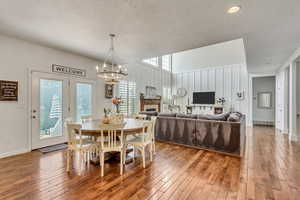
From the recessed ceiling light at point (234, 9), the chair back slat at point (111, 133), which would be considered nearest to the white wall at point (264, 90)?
the recessed ceiling light at point (234, 9)

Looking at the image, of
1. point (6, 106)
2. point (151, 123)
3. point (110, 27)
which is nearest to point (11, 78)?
point (6, 106)

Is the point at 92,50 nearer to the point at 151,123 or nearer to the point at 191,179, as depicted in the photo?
the point at 151,123

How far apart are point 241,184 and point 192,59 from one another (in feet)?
27.4

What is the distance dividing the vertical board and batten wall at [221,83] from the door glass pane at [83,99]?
20.6ft

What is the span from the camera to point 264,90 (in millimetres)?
8219

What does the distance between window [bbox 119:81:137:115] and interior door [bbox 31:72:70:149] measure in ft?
6.95

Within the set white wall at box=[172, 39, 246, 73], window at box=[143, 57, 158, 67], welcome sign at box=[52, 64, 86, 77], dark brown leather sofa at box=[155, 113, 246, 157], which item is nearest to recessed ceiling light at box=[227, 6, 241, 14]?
dark brown leather sofa at box=[155, 113, 246, 157]

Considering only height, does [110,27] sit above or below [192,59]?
below

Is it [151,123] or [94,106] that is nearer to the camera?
[151,123]

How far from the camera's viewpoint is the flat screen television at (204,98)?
8680mm

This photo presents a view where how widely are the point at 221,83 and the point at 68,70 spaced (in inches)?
302

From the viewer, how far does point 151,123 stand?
3076 mm

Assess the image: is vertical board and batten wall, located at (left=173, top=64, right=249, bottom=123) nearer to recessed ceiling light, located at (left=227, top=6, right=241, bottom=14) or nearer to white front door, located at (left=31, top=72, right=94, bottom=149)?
white front door, located at (left=31, top=72, right=94, bottom=149)

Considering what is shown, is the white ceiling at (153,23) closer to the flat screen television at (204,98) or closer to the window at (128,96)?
the window at (128,96)
